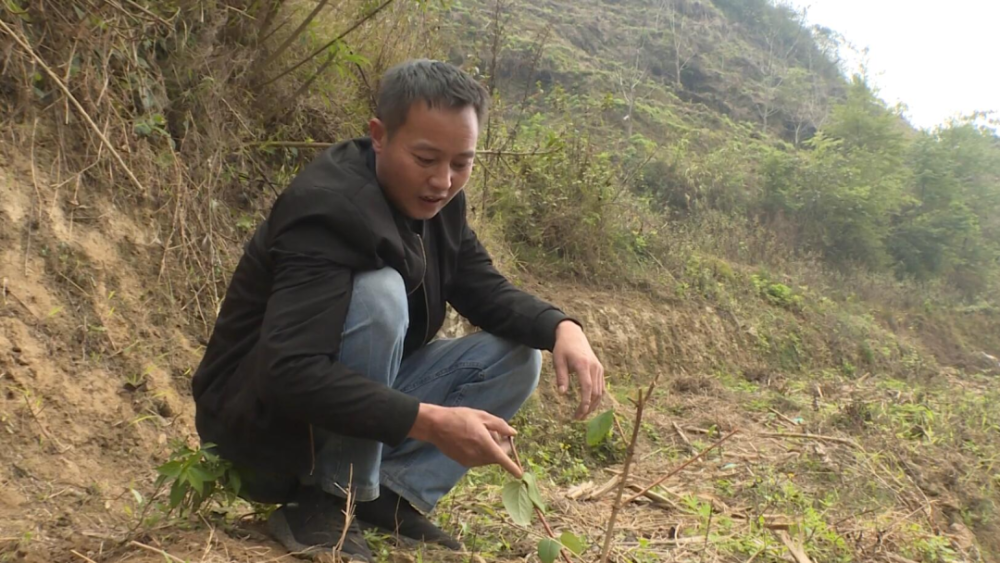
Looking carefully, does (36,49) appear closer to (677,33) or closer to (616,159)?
(616,159)

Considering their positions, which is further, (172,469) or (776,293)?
(776,293)

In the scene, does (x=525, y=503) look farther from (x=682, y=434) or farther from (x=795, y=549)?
(x=682, y=434)

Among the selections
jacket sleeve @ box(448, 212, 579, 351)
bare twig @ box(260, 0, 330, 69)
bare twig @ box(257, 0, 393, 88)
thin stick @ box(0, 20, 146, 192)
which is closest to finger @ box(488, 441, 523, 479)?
jacket sleeve @ box(448, 212, 579, 351)

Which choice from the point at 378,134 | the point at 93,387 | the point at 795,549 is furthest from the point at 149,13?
the point at 795,549

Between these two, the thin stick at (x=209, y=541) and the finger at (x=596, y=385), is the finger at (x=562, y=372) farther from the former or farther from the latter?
the thin stick at (x=209, y=541)

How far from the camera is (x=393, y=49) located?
210 inches

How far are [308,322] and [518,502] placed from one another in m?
0.60

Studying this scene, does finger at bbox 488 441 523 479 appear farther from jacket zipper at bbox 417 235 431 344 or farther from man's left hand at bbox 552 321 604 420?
jacket zipper at bbox 417 235 431 344

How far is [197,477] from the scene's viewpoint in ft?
6.21

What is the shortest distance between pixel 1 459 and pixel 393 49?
369 cm

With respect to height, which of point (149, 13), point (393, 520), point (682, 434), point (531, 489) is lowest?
point (682, 434)

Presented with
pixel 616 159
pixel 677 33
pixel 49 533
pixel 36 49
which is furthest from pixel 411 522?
pixel 677 33

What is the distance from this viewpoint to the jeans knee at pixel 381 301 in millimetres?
1795

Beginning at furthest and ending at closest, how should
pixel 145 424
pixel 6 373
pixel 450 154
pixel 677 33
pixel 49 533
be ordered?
1. pixel 677 33
2. pixel 145 424
3. pixel 6 373
4. pixel 49 533
5. pixel 450 154
